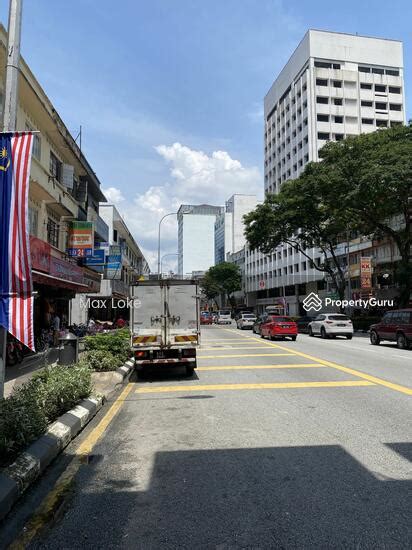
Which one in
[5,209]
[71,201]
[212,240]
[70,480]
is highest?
[212,240]

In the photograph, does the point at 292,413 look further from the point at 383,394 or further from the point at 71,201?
the point at 71,201

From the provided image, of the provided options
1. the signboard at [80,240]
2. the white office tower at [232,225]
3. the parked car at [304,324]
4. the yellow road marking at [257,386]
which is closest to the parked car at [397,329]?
the parked car at [304,324]

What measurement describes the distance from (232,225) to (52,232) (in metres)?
106

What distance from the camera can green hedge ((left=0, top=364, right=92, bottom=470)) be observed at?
5125 mm

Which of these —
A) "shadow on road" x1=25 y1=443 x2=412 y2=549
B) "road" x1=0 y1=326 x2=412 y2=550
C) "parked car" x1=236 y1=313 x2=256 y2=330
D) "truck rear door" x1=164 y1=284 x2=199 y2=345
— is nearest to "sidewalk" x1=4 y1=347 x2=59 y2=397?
"road" x1=0 y1=326 x2=412 y2=550

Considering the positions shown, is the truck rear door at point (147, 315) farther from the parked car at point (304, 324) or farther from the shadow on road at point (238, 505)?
the parked car at point (304, 324)

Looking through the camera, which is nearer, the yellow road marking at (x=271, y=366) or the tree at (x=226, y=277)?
the yellow road marking at (x=271, y=366)

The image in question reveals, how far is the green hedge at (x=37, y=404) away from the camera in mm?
5125

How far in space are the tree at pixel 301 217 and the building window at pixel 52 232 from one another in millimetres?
18425

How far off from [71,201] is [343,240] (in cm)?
3695

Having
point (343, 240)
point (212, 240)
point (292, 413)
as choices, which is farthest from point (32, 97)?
point (212, 240)

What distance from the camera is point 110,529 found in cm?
365

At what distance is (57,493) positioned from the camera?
176 inches

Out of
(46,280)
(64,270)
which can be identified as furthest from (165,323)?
(64,270)
